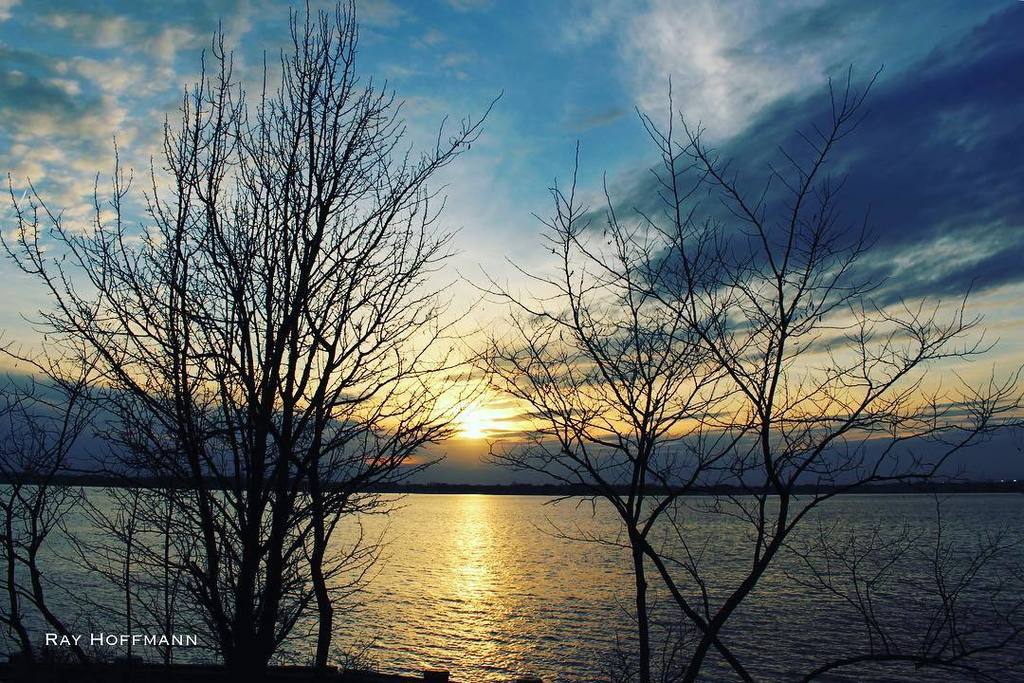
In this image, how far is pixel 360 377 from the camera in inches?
230

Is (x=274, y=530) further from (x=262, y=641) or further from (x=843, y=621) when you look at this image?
(x=843, y=621)

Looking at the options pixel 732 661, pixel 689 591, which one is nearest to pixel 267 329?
pixel 732 661

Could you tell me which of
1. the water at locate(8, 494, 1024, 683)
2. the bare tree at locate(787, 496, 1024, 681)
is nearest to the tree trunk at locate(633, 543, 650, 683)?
the water at locate(8, 494, 1024, 683)

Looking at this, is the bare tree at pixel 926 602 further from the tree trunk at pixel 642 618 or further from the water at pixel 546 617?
the tree trunk at pixel 642 618

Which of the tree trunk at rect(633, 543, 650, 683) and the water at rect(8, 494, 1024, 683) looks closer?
the tree trunk at rect(633, 543, 650, 683)

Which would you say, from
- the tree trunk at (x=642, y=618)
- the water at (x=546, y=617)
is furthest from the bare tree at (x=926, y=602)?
the tree trunk at (x=642, y=618)

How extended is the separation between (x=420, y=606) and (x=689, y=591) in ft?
66.6

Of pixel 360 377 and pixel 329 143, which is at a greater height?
pixel 329 143

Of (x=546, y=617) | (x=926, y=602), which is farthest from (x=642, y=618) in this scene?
(x=926, y=602)

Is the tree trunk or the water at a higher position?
the tree trunk

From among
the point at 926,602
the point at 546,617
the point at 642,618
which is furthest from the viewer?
the point at 926,602

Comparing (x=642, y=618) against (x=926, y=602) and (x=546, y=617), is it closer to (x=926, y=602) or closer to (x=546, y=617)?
(x=546, y=617)

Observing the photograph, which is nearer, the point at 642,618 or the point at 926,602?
the point at 642,618

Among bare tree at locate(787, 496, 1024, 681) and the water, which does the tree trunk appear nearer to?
the water
